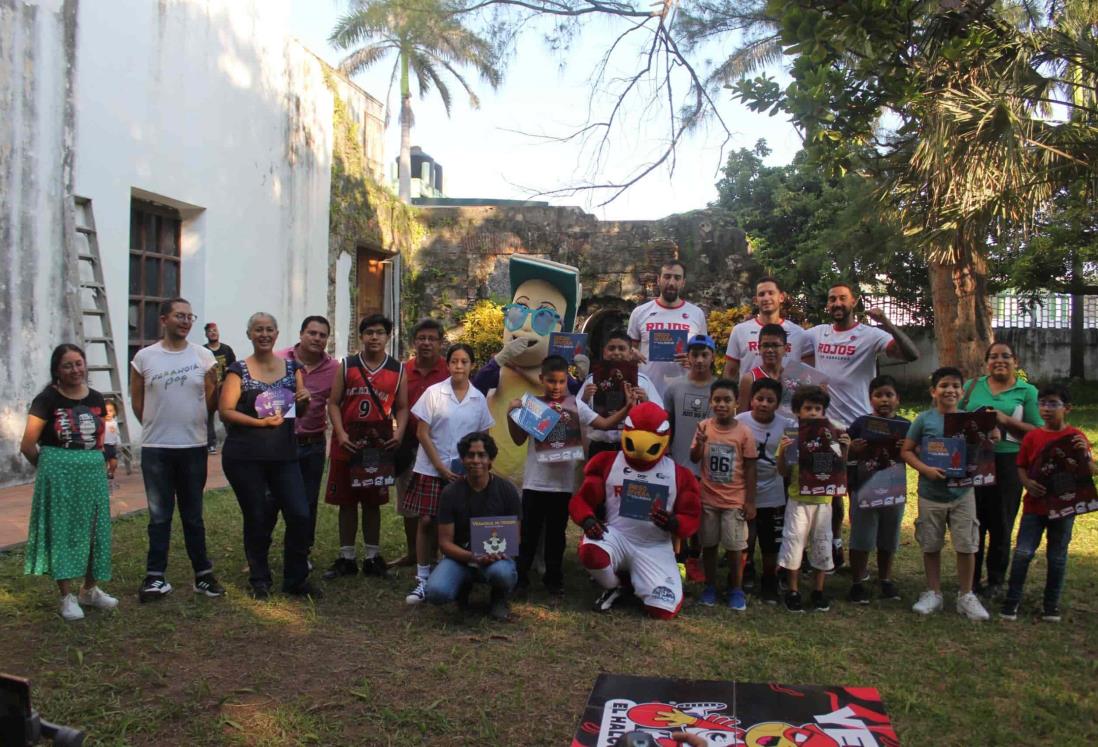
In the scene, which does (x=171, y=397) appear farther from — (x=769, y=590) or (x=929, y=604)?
(x=929, y=604)

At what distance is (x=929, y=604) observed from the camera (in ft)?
15.7

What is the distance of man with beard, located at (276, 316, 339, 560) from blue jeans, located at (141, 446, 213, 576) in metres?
0.58

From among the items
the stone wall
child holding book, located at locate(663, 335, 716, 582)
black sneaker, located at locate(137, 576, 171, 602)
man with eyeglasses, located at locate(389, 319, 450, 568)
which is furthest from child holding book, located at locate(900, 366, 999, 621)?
the stone wall

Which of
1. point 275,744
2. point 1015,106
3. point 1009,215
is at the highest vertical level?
point 1015,106

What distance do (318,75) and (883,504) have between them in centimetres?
1000

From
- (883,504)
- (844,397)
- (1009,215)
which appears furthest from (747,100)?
(1009,215)

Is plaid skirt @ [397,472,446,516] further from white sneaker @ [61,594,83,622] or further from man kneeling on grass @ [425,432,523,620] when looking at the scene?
white sneaker @ [61,594,83,622]

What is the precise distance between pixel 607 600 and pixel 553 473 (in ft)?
2.44

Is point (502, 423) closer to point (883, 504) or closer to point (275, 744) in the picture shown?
point (883, 504)

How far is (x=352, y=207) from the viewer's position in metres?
13.4

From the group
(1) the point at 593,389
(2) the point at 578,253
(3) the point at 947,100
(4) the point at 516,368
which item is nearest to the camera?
(1) the point at 593,389

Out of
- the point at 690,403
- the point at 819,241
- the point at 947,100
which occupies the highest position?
the point at 819,241

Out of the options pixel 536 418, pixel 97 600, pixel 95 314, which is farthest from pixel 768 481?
pixel 95 314

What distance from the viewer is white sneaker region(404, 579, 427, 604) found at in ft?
15.8
